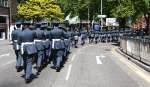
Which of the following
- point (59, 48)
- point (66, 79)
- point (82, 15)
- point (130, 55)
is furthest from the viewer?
point (82, 15)

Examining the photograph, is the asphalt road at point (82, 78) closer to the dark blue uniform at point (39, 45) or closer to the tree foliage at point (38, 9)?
the dark blue uniform at point (39, 45)

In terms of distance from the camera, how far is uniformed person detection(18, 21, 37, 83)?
14.4 metres

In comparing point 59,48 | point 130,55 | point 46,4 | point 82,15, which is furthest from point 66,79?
point 82,15

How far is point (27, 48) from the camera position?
47.6 ft

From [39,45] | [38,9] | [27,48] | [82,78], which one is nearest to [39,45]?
[39,45]

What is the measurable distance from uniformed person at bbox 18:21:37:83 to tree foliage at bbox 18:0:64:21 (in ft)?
212

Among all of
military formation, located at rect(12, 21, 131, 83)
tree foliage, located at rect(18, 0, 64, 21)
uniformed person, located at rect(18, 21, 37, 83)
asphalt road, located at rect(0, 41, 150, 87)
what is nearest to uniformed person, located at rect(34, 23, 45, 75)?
military formation, located at rect(12, 21, 131, 83)

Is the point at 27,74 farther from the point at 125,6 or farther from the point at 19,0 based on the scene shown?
the point at 19,0

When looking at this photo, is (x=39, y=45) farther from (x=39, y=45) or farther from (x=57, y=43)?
(x=57, y=43)

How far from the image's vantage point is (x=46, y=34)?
19.6 m

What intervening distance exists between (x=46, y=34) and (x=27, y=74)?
5.41 m

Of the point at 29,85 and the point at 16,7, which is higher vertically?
the point at 16,7

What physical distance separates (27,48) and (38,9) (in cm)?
6625

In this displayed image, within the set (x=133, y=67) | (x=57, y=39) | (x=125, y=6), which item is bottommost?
(x=133, y=67)
